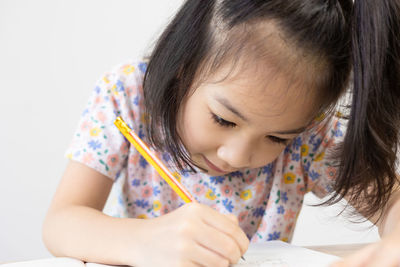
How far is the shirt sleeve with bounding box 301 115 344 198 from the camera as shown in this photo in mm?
615

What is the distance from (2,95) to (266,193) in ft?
1.69

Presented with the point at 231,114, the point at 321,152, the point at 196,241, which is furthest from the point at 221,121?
the point at 321,152

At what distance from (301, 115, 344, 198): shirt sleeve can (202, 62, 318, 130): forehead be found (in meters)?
0.18

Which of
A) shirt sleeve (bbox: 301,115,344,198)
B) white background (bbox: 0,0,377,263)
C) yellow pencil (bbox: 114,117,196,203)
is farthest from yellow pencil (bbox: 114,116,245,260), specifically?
white background (bbox: 0,0,377,263)

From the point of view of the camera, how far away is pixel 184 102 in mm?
476

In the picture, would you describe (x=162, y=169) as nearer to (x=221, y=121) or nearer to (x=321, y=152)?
(x=221, y=121)

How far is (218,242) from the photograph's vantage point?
1.19ft

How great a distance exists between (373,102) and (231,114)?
132 mm

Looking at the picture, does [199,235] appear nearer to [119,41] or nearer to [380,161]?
[380,161]

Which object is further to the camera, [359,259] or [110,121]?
[110,121]

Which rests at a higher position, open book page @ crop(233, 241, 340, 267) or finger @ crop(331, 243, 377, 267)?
finger @ crop(331, 243, 377, 267)

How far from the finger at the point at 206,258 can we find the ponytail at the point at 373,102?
0.18 m

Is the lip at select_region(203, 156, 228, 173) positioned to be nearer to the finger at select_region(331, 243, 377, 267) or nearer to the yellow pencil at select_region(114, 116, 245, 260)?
the yellow pencil at select_region(114, 116, 245, 260)

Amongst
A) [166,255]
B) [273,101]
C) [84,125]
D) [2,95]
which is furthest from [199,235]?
[2,95]
